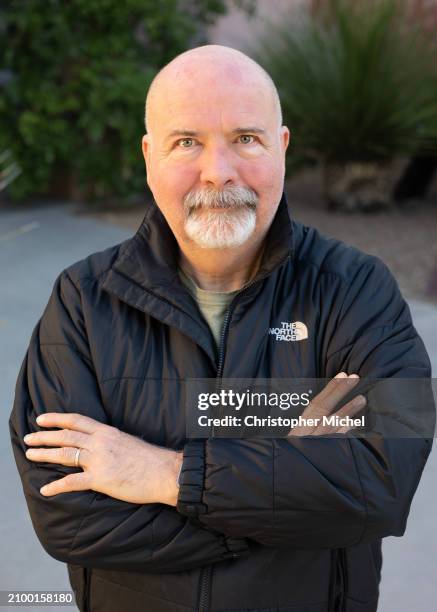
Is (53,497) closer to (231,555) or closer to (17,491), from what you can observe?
(231,555)

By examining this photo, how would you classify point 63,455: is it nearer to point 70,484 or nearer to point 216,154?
point 70,484

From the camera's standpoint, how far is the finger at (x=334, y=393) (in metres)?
1.66

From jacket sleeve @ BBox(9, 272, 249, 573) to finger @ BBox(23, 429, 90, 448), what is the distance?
0.05 meters

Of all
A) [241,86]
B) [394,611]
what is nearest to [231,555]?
[241,86]

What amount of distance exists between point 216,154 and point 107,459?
0.67 metres

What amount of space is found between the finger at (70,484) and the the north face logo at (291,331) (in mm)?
503

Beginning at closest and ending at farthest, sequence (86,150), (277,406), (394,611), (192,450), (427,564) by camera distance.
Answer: (192,450), (277,406), (394,611), (427,564), (86,150)

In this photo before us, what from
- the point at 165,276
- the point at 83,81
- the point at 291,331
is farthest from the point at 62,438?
the point at 83,81

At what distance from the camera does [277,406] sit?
171 centimetres

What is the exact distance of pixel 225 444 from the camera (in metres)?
1.58

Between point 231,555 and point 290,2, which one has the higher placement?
point 290,2

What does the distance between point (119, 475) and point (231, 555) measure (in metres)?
0.28

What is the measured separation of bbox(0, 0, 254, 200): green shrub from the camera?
7.52 m

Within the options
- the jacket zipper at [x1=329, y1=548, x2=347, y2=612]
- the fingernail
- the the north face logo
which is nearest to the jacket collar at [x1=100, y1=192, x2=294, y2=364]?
the the north face logo
